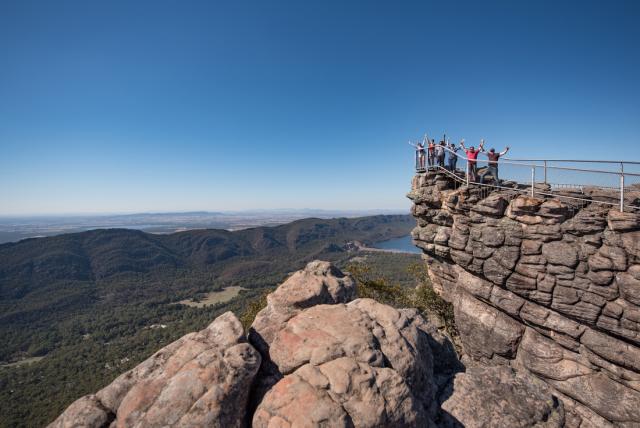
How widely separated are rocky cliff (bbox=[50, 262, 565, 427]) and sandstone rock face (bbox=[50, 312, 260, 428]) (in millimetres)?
25

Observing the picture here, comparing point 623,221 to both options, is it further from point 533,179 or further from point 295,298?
point 295,298

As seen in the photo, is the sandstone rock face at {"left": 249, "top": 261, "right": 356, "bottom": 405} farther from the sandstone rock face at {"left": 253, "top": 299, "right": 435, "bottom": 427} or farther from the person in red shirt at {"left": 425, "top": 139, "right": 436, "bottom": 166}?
the person in red shirt at {"left": 425, "top": 139, "right": 436, "bottom": 166}

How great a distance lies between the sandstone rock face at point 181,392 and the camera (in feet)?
24.1

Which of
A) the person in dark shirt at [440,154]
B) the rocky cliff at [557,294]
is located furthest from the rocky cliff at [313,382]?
the person in dark shirt at [440,154]

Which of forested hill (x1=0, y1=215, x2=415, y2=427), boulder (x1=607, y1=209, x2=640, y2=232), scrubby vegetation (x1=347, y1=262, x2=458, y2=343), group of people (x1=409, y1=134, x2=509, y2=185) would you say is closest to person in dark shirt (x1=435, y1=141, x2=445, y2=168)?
group of people (x1=409, y1=134, x2=509, y2=185)

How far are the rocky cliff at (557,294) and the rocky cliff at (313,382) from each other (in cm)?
435

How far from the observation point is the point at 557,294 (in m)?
15.2

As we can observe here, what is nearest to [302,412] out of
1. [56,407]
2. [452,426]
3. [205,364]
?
[205,364]

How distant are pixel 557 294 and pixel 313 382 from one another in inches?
570

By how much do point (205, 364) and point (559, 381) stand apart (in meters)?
17.4

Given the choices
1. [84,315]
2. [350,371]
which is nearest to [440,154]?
[350,371]

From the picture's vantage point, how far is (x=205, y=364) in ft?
27.1

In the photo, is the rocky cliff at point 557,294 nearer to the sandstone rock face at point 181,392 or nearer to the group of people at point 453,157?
the group of people at point 453,157

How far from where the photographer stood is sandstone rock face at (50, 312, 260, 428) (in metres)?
7.34
